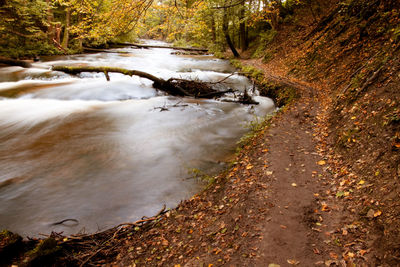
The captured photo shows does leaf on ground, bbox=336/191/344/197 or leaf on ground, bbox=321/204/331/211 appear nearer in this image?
leaf on ground, bbox=321/204/331/211

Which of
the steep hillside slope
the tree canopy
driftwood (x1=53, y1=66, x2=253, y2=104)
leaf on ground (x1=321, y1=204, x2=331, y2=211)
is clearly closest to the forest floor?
leaf on ground (x1=321, y1=204, x2=331, y2=211)

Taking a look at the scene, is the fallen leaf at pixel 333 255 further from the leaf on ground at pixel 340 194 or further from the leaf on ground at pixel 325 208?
the leaf on ground at pixel 340 194

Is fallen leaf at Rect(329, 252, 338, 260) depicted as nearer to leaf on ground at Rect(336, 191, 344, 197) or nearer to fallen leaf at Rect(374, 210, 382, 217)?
fallen leaf at Rect(374, 210, 382, 217)

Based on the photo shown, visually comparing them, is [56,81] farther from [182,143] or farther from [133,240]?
[133,240]

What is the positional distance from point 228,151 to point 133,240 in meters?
4.01

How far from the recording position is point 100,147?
7.59 metres

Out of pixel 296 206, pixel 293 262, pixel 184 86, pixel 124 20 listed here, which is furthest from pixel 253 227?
pixel 184 86

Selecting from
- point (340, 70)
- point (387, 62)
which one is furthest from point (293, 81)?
point (387, 62)

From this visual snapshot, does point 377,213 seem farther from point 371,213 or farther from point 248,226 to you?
point 248,226

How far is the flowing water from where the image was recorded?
5105 mm

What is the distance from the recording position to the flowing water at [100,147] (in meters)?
5.11

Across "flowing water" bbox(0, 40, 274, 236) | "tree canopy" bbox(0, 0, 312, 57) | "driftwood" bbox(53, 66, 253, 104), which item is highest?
"tree canopy" bbox(0, 0, 312, 57)

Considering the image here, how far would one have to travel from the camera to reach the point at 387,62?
18.8 ft

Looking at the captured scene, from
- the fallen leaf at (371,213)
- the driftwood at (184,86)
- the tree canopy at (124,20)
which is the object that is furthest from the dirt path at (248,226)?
the driftwood at (184,86)
